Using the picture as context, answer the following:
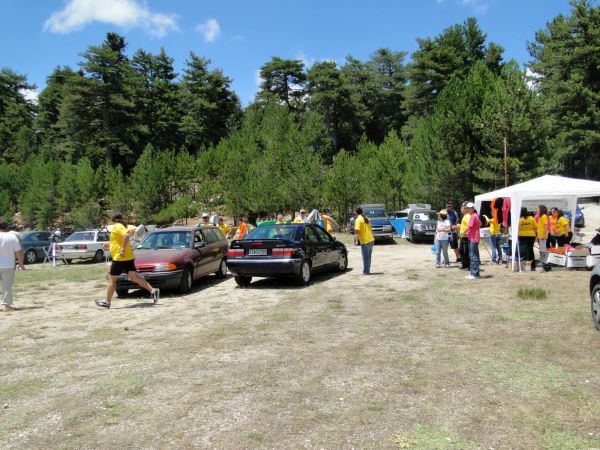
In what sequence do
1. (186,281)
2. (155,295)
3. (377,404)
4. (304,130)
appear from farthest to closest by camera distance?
1. (304,130)
2. (186,281)
3. (155,295)
4. (377,404)

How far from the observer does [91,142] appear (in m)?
64.0

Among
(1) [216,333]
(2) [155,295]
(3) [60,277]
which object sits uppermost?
(2) [155,295]

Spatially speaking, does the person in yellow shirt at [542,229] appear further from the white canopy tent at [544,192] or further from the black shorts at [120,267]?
the black shorts at [120,267]

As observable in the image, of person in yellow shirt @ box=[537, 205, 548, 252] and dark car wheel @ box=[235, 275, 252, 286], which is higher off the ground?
person in yellow shirt @ box=[537, 205, 548, 252]

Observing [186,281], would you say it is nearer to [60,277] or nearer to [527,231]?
[60,277]

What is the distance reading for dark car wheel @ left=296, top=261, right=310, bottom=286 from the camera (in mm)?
11359

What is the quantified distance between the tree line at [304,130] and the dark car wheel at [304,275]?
724 inches

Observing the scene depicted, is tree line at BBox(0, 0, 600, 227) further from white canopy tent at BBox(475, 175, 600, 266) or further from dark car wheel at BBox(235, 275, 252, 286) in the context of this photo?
dark car wheel at BBox(235, 275, 252, 286)

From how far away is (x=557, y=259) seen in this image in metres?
13.3

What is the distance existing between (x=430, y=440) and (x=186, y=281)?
27.1 feet

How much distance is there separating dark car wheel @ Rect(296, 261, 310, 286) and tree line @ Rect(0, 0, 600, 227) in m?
18.4

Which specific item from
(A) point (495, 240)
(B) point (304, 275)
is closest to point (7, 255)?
(B) point (304, 275)

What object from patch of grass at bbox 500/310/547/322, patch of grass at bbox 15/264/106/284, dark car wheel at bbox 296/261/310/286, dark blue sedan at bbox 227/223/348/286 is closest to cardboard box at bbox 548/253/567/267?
patch of grass at bbox 500/310/547/322

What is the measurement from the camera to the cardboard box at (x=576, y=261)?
13031 millimetres
